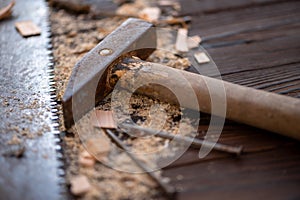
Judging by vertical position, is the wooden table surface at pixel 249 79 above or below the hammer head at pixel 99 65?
below

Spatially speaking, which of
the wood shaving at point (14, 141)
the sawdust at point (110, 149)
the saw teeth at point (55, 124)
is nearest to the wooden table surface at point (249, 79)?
the sawdust at point (110, 149)

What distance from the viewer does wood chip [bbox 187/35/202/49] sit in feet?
6.99

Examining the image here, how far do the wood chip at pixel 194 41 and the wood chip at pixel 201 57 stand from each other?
7 cm

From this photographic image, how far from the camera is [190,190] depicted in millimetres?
1378

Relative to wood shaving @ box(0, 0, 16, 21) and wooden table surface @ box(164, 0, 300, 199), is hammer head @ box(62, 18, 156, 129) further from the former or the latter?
wood shaving @ box(0, 0, 16, 21)

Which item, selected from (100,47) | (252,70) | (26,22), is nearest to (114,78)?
(100,47)

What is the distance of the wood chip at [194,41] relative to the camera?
2.13 meters

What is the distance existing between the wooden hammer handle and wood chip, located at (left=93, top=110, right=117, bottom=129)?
0.47 feet

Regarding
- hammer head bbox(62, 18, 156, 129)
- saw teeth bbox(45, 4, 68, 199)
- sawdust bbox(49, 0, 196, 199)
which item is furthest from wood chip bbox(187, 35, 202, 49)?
saw teeth bbox(45, 4, 68, 199)

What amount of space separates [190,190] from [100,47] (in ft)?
2.26

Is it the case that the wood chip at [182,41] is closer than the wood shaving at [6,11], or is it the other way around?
the wood chip at [182,41]

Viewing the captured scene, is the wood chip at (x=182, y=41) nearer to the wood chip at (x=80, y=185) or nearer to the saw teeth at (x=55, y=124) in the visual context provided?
the saw teeth at (x=55, y=124)

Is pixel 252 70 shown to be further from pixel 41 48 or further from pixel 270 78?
pixel 41 48

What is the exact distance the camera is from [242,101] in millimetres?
1547
